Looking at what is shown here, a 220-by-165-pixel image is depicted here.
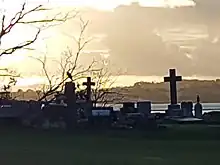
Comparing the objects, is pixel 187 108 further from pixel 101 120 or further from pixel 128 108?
pixel 101 120

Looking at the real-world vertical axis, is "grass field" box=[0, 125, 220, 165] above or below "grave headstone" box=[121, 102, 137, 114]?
below

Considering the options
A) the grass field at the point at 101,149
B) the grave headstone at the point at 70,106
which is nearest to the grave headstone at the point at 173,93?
the grave headstone at the point at 70,106

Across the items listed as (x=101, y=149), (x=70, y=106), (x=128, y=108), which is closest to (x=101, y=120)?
(x=70, y=106)

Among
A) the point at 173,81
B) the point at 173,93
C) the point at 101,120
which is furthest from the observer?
the point at 173,93

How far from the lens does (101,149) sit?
2133 centimetres

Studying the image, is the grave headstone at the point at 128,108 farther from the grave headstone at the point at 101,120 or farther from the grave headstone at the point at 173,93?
the grave headstone at the point at 101,120

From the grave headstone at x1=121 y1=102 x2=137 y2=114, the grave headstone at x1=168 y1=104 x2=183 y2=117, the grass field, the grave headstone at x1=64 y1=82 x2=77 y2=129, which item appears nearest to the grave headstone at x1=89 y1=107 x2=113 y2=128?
the grave headstone at x1=64 y1=82 x2=77 y2=129

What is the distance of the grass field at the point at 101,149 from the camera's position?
1773 cm

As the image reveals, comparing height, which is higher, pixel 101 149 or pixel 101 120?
pixel 101 120

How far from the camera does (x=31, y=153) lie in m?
19.5

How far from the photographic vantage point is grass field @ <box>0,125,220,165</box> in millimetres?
17734

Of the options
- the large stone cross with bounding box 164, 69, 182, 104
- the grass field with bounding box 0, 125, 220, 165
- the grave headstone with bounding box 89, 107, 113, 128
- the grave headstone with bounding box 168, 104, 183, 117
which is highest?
the large stone cross with bounding box 164, 69, 182, 104

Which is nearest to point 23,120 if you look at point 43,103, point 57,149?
point 43,103

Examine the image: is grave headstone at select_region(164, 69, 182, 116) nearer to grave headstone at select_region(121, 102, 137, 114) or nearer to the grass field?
grave headstone at select_region(121, 102, 137, 114)
